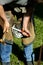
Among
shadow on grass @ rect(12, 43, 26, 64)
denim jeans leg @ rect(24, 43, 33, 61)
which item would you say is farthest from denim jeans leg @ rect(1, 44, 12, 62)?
shadow on grass @ rect(12, 43, 26, 64)

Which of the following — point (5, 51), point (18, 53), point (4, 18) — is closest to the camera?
point (4, 18)

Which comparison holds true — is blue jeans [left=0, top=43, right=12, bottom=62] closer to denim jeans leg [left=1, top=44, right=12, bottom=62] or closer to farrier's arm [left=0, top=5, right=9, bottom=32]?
denim jeans leg [left=1, top=44, right=12, bottom=62]

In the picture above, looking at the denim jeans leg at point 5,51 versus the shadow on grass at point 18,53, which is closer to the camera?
the denim jeans leg at point 5,51

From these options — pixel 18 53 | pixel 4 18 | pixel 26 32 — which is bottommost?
pixel 18 53

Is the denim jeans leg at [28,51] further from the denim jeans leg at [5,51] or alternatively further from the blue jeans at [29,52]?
the denim jeans leg at [5,51]

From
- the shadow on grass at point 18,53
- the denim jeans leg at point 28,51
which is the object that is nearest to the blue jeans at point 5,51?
the denim jeans leg at point 28,51

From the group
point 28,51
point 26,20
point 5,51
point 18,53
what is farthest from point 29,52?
point 18,53

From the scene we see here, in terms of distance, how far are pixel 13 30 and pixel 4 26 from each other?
306mm

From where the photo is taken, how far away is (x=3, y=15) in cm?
348

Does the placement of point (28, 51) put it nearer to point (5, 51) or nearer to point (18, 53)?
point (5, 51)

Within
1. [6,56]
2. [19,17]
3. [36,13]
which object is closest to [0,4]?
[19,17]

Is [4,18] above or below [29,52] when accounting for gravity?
above

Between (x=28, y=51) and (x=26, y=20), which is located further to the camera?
(x=28, y=51)

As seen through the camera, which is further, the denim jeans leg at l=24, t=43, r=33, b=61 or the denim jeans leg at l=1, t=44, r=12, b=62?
the denim jeans leg at l=24, t=43, r=33, b=61
